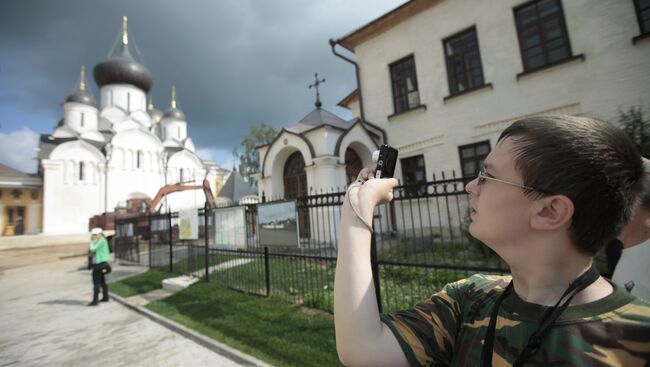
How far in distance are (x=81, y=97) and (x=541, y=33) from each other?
1699 inches

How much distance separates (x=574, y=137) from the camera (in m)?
0.75

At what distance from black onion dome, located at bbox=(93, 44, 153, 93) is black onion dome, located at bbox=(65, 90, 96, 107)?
8.79 ft

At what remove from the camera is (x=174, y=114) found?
42219 millimetres

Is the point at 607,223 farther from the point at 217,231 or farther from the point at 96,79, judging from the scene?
the point at 96,79

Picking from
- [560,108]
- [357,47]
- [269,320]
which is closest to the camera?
[269,320]

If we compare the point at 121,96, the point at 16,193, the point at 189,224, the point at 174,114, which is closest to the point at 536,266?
the point at 189,224

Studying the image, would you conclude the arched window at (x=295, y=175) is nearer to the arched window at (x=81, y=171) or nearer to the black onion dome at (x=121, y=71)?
the arched window at (x=81, y=171)

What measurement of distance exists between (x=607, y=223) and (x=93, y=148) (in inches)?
1455

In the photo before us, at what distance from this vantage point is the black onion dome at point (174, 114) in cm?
4197

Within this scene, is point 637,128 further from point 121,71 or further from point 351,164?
point 121,71

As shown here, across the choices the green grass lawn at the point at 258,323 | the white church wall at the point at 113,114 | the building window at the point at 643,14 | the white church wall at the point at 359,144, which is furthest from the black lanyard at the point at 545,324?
the white church wall at the point at 113,114

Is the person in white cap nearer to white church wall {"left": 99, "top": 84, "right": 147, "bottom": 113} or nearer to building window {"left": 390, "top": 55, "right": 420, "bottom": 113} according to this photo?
building window {"left": 390, "top": 55, "right": 420, "bottom": 113}

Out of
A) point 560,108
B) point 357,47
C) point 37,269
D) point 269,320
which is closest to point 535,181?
point 269,320

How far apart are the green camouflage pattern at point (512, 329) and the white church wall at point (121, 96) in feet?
147
